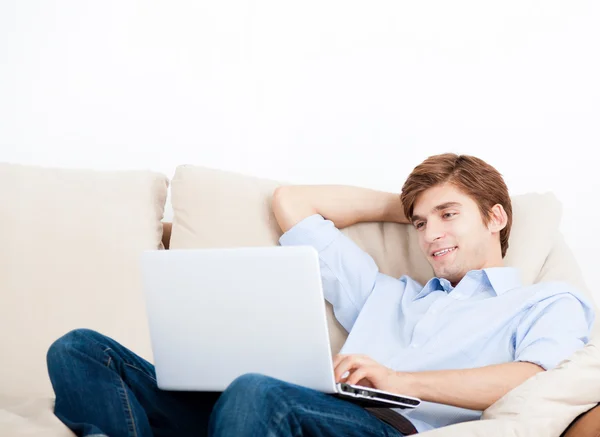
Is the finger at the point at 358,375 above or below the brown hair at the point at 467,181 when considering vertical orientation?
below

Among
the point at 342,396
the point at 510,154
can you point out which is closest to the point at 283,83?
the point at 510,154

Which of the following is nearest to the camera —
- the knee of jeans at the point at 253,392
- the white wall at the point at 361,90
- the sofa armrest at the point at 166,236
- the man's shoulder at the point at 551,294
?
the knee of jeans at the point at 253,392

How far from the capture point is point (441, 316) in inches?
70.5

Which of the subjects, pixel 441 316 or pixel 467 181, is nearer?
pixel 441 316

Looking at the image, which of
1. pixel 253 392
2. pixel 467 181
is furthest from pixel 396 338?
pixel 253 392

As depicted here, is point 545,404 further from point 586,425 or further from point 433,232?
point 433,232

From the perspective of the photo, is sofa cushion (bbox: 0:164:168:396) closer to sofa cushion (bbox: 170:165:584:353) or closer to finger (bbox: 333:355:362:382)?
sofa cushion (bbox: 170:165:584:353)

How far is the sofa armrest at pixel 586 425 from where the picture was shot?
1311mm

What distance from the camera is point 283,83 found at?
2564 mm

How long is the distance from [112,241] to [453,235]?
896mm

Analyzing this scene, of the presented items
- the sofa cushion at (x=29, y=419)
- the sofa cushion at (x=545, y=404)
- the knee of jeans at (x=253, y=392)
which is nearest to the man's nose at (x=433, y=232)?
the sofa cushion at (x=545, y=404)

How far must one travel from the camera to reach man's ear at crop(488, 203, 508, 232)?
198 centimetres

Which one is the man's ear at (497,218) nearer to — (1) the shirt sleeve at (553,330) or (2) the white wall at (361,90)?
(1) the shirt sleeve at (553,330)

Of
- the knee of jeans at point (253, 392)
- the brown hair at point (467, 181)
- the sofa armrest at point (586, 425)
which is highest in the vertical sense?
the brown hair at point (467, 181)
